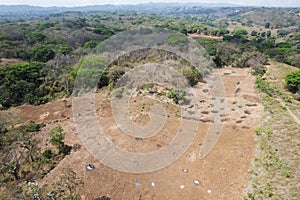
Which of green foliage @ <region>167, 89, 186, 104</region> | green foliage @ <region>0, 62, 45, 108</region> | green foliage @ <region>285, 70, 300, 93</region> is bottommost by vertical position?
green foliage @ <region>0, 62, 45, 108</region>

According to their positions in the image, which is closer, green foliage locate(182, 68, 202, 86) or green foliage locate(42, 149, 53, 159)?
green foliage locate(42, 149, 53, 159)

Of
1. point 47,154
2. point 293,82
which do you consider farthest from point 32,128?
point 293,82

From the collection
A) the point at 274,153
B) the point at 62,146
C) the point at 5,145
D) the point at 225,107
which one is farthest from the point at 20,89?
the point at 274,153

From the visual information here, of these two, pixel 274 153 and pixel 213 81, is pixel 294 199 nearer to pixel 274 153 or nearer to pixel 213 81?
pixel 274 153

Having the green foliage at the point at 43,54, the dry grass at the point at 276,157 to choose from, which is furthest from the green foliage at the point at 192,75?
the green foliage at the point at 43,54

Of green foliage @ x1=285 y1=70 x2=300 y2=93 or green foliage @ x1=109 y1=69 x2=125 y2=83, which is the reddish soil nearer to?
green foliage @ x1=109 y1=69 x2=125 y2=83

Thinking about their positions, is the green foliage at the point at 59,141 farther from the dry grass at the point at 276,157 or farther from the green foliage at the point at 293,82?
the green foliage at the point at 293,82

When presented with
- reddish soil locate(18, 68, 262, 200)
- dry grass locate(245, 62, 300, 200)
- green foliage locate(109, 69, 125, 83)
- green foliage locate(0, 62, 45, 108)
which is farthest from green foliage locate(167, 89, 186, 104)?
green foliage locate(0, 62, 45, 108)
